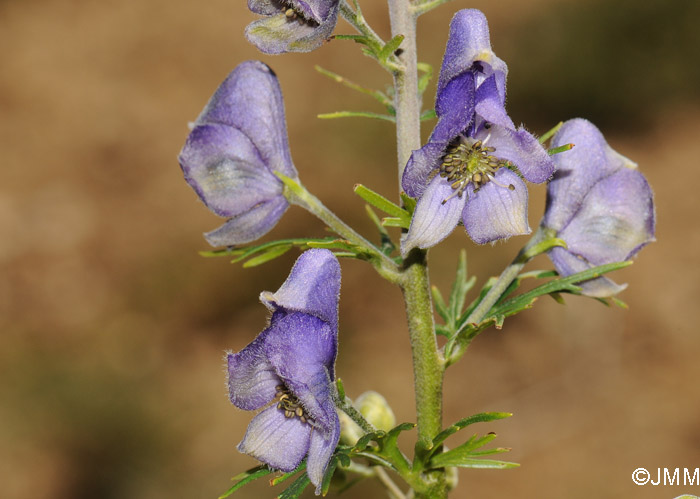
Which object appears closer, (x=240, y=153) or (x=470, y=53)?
(x=470, y=53)

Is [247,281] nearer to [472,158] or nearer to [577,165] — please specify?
[577,165]

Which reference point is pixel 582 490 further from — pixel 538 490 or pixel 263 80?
pixel 263 80

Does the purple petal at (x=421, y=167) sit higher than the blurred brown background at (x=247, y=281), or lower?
lower

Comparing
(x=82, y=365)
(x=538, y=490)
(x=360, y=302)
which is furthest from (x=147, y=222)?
(x=538, y=490)

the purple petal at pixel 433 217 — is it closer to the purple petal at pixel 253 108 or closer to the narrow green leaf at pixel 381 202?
the narrow green leaf at pixel 381 202

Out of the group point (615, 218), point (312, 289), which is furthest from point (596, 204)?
point (312, 289)

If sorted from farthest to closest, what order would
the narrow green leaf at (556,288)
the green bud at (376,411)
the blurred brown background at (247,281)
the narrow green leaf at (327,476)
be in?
the blurred brown background at (247,281) → the green bud at (376,411) → the narrow green leaf at (556,288) → the narrow green leaf at (327,476)

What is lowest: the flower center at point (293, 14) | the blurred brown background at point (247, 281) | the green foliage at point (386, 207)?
the green foliage at point (386, 207)

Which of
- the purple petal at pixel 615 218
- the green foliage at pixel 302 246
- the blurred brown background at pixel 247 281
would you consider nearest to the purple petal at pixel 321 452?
the green foliage at pixel 302 246

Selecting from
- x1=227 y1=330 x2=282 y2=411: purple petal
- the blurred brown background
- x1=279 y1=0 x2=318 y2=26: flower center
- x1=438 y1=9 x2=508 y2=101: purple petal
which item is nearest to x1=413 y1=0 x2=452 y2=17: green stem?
x1=438 y1=9 x2=508 y2=101: purple petal
